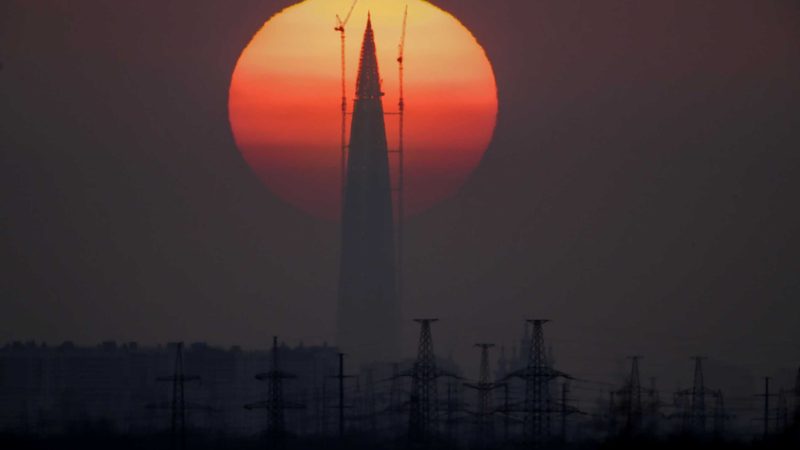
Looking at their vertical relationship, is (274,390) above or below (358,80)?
below

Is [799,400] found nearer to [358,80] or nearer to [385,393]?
[385,393]

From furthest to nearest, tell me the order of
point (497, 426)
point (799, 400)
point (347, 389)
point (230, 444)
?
point (347, 389) → point (497, 426) → point (230, 444) → point (799, 400)

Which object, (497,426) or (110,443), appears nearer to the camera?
(110,443)

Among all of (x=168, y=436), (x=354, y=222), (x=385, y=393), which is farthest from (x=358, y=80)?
(x=168, y=436)

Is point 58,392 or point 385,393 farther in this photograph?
point 58,392

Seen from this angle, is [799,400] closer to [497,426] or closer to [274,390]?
[274,390]

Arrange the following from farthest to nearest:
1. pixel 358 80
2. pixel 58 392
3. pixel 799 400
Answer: pixel 358 80
pixel 58 392
pixel 799 400

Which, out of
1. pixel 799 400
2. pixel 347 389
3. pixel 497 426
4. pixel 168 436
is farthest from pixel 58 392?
pixel 799 400

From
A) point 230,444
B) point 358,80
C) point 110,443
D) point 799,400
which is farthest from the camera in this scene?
point 358,80

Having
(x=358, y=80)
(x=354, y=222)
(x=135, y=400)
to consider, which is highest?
(x=358, y=80)
